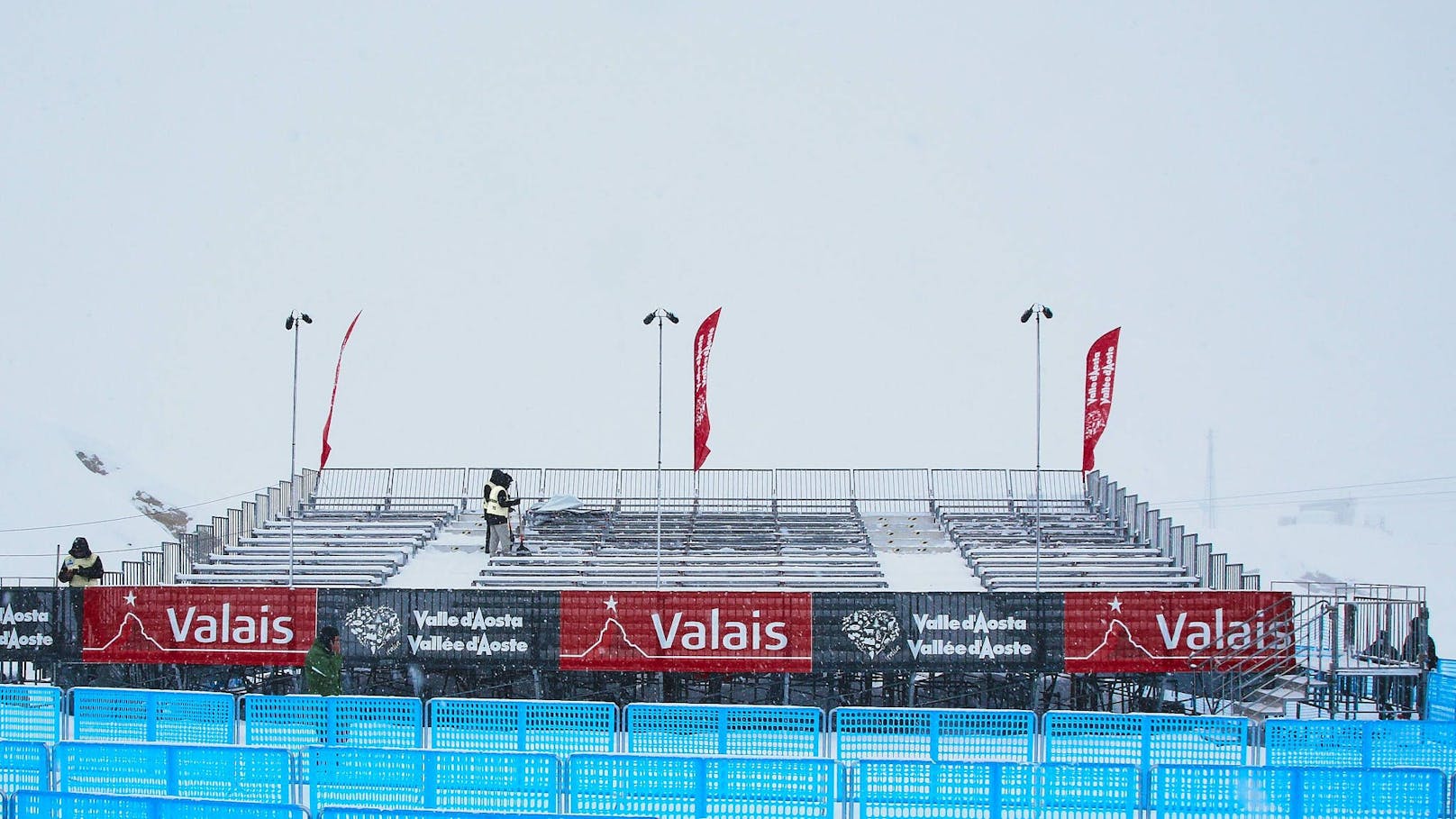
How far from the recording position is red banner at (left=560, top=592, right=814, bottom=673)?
72.2ft

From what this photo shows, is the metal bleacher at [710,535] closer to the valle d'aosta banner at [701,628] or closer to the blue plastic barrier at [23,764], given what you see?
the valle d'aosta banner at [701,628]

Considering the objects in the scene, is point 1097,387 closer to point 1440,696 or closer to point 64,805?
point 1440,696

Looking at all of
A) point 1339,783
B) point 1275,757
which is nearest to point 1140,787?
point 1339,783

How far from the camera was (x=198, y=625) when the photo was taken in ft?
74.9

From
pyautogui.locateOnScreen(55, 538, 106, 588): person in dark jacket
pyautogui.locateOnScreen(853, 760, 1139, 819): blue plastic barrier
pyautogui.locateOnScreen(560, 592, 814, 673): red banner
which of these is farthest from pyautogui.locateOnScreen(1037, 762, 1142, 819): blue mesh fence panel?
pyautogui.locateOnScreen(55, 538, 106, 588): person in dark jacket

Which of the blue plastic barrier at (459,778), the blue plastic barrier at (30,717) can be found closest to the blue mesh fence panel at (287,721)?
the blue plastic barrier at (30,717)

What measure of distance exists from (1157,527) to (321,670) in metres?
17.9

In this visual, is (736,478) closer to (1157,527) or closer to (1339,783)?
(1157,527)

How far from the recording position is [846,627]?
21922mm

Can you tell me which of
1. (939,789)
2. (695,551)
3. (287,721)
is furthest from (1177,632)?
(287,721)

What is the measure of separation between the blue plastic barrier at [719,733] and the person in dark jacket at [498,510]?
13.1 m

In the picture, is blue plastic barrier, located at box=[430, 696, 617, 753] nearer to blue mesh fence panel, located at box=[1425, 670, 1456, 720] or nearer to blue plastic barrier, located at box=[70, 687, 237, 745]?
blue plastic barrier, located at box=[70, 687, 237, 745]

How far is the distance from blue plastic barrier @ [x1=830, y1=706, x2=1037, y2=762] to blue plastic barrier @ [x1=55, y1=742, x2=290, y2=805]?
17.8 ft

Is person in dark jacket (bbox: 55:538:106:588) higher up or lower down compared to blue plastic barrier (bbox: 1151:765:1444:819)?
higher up
